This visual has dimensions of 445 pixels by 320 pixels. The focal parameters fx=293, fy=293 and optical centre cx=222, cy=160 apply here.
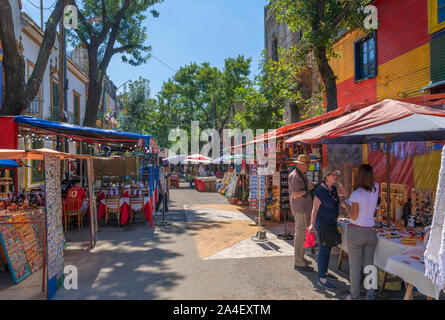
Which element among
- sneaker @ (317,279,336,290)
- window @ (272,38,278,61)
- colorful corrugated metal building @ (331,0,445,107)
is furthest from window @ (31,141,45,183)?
window @ (272,38,278,61)

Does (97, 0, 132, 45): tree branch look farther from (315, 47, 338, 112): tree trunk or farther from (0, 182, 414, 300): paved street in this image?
(315, 47, 338, 112): tree trunk

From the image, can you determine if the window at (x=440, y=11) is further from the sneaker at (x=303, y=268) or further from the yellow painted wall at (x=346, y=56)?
the sneaker at (x=303, y=268)

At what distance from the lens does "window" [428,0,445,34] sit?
324 inches

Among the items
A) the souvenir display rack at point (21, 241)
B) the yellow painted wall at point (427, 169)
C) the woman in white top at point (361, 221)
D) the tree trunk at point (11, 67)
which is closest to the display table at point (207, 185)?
the tree trunk at point (11, 67)

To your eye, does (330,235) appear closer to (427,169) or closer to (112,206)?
(427,169)

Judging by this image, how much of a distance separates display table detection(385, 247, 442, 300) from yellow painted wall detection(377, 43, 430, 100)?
7448 millimetres

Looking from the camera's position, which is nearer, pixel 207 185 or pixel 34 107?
pixel 34 107

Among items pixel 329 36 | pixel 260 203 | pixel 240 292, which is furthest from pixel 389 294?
pixel 329 36

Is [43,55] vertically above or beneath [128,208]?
above

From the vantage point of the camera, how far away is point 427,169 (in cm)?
709

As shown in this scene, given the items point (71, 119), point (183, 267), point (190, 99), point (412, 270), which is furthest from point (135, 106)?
point (412, 270)

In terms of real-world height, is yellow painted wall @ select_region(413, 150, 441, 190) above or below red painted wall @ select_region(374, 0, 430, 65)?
below

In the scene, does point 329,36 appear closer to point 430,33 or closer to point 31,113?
point 430,33

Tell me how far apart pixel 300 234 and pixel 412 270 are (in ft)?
6.91
